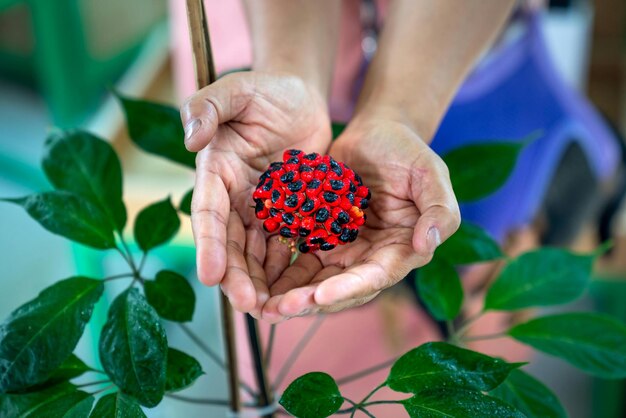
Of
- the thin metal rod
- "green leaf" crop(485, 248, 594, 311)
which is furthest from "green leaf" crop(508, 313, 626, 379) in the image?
the thin metal rod

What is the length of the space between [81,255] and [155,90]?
94 cm

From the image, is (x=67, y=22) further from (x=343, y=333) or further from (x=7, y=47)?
(x=343, y=333)

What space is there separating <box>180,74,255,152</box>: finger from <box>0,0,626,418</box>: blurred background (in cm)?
28

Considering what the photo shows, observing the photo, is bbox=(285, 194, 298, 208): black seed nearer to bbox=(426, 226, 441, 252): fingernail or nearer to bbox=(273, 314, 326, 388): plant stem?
bbox=(426, 226, 441, 252): fingernail

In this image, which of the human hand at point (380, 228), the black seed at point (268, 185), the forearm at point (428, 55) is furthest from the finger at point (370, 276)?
the forearm at point (428, 55)

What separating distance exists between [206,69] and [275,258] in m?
0.17

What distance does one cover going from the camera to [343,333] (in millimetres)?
1273

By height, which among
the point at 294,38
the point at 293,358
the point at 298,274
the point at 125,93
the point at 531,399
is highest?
the point at 294,38

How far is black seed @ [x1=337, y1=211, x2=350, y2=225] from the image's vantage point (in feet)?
1.99

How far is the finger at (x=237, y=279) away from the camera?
52cm

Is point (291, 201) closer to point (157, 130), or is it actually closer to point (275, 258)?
point (275, 258)

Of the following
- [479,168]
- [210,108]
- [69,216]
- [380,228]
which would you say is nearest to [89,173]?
[69,216]

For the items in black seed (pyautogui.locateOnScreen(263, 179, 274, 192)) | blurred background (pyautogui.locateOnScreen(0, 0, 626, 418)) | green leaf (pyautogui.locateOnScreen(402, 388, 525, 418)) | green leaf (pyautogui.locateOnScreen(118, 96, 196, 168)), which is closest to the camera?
green leaf (pyautogui.locateOnScreen(402, 388, 525, 418))

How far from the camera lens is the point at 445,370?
53 cm
